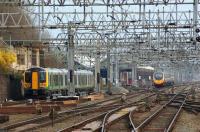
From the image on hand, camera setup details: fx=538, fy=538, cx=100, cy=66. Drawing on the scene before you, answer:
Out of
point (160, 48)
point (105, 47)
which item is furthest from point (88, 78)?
point (160, 48)

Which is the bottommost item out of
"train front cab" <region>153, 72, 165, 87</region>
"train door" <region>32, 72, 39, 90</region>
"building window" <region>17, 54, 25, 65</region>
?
"train front cab" <region>153, 72, 165, 87</region>

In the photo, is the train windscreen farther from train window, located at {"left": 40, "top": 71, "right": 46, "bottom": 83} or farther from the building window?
train window, located at {"left": 40, "top": 71, "right": 46, "bottom": 83}

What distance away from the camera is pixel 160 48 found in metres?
62.2

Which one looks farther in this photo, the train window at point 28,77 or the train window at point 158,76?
Result: the train window at point 158,76

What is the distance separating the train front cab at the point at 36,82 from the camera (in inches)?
1598

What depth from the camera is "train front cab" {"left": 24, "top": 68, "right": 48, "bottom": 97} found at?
40.6m

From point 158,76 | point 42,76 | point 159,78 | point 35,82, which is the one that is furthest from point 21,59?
point 159,78

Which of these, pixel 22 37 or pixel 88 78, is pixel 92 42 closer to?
pixel 88 78

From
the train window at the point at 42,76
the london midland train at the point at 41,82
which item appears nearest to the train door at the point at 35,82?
the london midland train at the point at 41,82

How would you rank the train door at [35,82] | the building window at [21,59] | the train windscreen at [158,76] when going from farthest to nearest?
the train windscreen at [158,76]
the building window at [21,59]
the train door at [35,82]

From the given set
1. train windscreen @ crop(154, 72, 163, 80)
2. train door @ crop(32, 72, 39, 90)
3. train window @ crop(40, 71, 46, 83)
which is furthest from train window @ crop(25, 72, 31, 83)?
train windscreen @ crop(154, 72, 163, 80)

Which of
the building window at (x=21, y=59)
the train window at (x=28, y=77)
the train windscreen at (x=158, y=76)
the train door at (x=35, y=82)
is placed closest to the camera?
the train door at (x=35, y=82)

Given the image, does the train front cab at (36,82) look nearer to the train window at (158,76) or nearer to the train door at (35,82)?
the train door at (35,82)

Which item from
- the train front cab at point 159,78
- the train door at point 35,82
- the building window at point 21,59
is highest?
the building window at point 21,59
